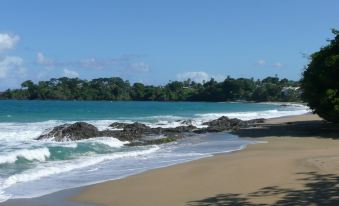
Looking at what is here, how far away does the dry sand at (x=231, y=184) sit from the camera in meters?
9.91

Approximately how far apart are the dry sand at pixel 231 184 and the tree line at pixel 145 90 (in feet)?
495

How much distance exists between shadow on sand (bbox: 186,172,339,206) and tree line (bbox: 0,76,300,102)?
154569 mm

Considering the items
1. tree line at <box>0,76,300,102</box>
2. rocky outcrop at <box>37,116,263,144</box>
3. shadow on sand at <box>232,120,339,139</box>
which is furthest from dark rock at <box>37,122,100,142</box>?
tree line at <box>0,76,300,102</box>

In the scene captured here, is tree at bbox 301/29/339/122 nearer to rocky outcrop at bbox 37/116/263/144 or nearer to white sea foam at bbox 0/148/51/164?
rocky outcrop at bbox 37/116/263/144

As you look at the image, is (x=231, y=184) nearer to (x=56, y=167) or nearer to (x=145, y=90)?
(x=56, y=167)

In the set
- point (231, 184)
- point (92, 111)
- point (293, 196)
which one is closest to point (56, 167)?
point (231, 184)

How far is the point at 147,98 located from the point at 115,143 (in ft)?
540

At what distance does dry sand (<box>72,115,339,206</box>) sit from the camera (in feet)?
32.5

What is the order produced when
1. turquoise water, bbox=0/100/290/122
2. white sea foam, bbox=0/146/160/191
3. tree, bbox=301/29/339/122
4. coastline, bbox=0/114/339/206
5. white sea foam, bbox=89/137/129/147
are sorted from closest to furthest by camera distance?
coastline, bbox=0/114/339/206
white sea foam, bbox=0/146/160/191
white sea foam, bbox=89/137/129/147
tree, bbox=301/29/339/122
turquoise water, bbox=0/100/290/122

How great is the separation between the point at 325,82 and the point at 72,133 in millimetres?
13816

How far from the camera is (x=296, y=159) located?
15.3 meters

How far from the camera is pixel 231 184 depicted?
1159 centimetres

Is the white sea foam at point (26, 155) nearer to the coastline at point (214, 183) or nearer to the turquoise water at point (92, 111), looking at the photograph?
the coastline at point (214, 183)

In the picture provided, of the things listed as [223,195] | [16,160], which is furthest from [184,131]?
[223,195]
